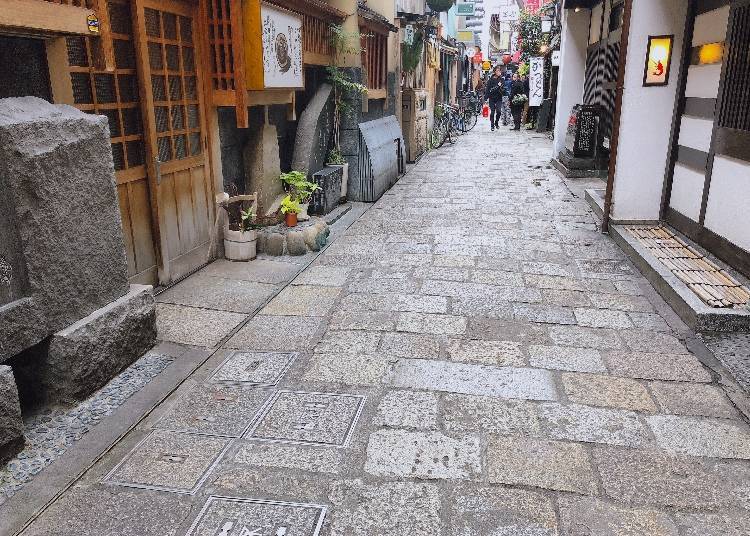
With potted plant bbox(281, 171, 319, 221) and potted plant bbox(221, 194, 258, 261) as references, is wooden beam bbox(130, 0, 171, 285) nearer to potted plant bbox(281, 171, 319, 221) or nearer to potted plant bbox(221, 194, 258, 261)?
potted plant bbox(221, 194, 258, 261)

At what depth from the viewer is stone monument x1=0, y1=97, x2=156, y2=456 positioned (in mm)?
4215

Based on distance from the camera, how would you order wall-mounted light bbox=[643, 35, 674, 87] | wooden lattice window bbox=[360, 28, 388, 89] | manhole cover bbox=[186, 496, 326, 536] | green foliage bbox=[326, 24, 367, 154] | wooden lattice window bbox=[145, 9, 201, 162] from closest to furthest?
manhole cover bbox=[186, 496, 326, 536] < wooden lattice window bbox=[145, 9, 201, 162] < wall-mounted light bbox=[643, 35, 674, 87] < green foliage bbox=[326, 24, 367, 154] < wooden lattice window bbox=[360, 28, 388, 89]

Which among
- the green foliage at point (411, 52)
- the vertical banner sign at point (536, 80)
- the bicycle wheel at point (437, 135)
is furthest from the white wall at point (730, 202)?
the vertical banner sign at point (536, 80)

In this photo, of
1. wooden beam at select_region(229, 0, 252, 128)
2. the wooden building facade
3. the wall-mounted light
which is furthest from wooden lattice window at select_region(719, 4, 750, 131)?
wooden beam at select_region(229, 0, 252, 128)

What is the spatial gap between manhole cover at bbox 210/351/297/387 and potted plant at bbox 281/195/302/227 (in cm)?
400

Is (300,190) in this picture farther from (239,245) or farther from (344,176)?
(344,176)

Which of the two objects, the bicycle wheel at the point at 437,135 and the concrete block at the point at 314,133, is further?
the bicycle wheel at the point at 437,135

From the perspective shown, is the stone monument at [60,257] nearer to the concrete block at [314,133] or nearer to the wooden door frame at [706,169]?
the concrete block at [314,133]

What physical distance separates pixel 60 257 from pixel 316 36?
8.34 meters

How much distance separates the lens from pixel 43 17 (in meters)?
4.39

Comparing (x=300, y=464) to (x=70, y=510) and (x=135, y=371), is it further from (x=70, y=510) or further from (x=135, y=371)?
(x=135, y=371)

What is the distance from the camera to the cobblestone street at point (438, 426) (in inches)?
143

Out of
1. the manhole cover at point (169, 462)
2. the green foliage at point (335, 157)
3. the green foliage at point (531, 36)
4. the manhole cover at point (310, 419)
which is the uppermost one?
the green foliage at point (531, 36)

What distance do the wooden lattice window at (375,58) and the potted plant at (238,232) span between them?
6.10 m
